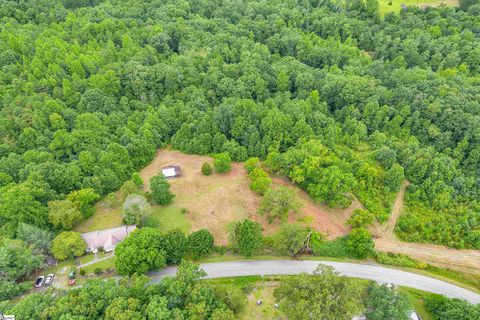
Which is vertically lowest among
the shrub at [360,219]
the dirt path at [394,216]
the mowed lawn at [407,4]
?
the dirt path at [394,216]

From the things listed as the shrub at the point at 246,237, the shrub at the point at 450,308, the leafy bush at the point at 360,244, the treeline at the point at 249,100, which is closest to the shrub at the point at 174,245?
the shrub at the point at 246,237

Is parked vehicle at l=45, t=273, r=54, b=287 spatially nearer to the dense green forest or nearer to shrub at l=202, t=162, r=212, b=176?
the dense green forest

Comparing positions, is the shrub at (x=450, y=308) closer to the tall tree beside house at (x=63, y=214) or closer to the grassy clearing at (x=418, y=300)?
the grassy clearing at (x=418, y=300)

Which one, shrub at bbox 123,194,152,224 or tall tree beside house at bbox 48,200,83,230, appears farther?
shrub at bbox 123,194,152,224

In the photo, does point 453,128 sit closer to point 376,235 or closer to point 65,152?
point 376,235

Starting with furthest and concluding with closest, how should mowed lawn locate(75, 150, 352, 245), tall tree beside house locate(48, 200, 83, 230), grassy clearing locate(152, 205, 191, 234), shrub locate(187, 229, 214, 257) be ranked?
1. mowed lawn locate(75, 150, 352, 245)
2. grassy clearing locate(152, 205, 191, 234)
3. tall tree beside house locate(48, 200, 83, 230)
4. shrub locate(187, 229, 214, 257)

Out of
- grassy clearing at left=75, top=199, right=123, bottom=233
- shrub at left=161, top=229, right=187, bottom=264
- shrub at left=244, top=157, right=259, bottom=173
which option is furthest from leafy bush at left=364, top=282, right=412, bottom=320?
grassy clearing at left=75, top=199, right=123, bottom=233
